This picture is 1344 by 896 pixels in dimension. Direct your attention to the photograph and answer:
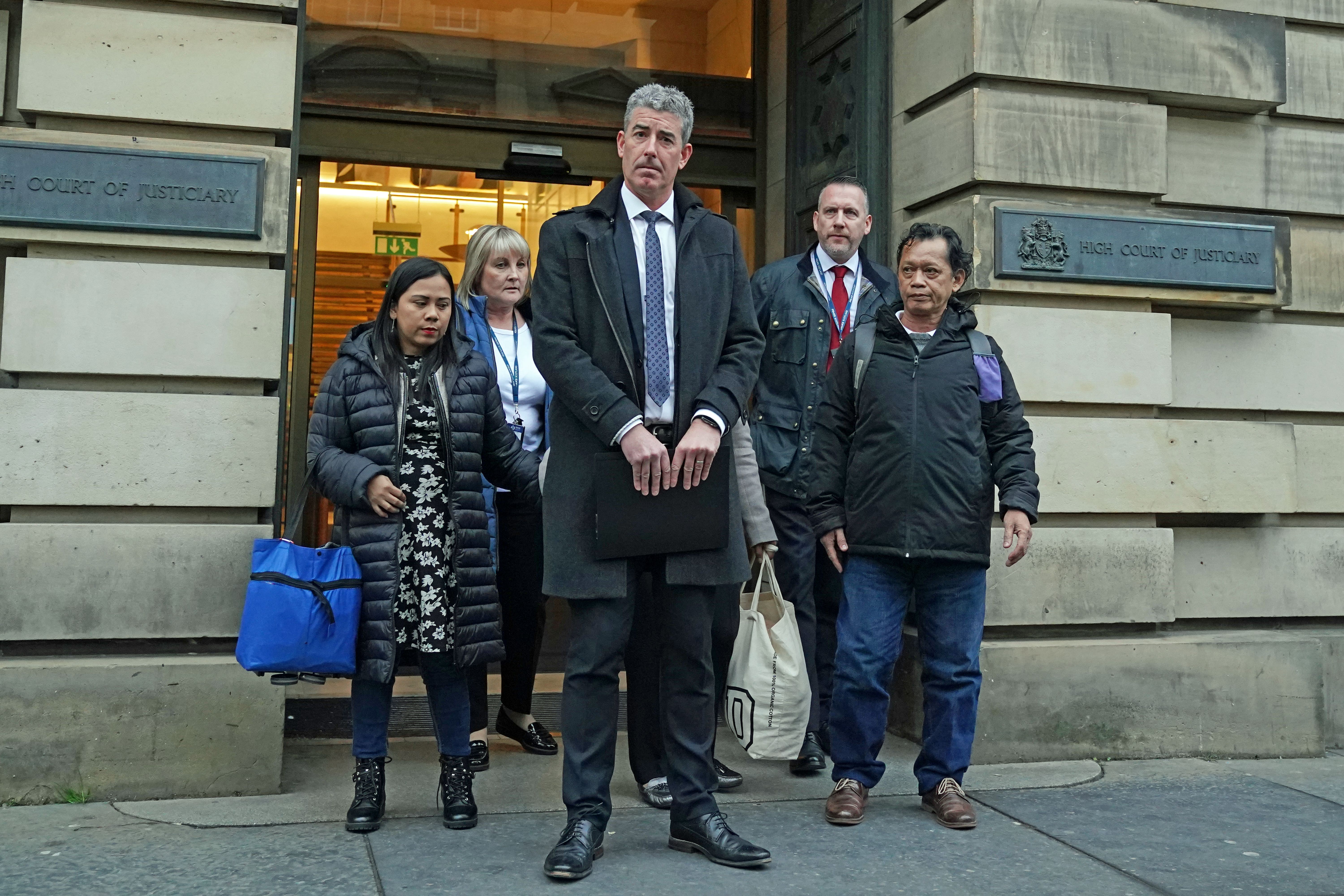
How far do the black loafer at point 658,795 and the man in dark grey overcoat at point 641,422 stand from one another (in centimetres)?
54

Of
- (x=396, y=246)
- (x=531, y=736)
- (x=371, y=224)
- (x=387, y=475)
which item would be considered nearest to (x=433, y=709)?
(x=387, y=475)

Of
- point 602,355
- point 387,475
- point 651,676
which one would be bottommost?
point 651,676

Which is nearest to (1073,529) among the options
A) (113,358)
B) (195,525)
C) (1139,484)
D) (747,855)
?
(1139,484)

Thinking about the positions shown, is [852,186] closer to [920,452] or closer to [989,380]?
[989,380]

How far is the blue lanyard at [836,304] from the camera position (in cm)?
545

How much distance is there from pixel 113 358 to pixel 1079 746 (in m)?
4.26

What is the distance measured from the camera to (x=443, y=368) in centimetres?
454

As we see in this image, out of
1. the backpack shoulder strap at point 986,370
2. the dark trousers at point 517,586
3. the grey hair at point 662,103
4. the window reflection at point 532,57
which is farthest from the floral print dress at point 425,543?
the window reflection at point 532,57

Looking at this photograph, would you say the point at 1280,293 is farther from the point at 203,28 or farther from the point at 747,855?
the point at 203,28

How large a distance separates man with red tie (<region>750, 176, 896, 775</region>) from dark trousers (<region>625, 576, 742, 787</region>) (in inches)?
22.7

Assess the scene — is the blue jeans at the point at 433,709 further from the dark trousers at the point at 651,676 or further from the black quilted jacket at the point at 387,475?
the dark trousers at the point at 651,676

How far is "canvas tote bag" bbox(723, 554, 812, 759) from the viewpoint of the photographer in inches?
181

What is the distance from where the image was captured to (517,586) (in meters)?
5.38

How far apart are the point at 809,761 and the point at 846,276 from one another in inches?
79.2
